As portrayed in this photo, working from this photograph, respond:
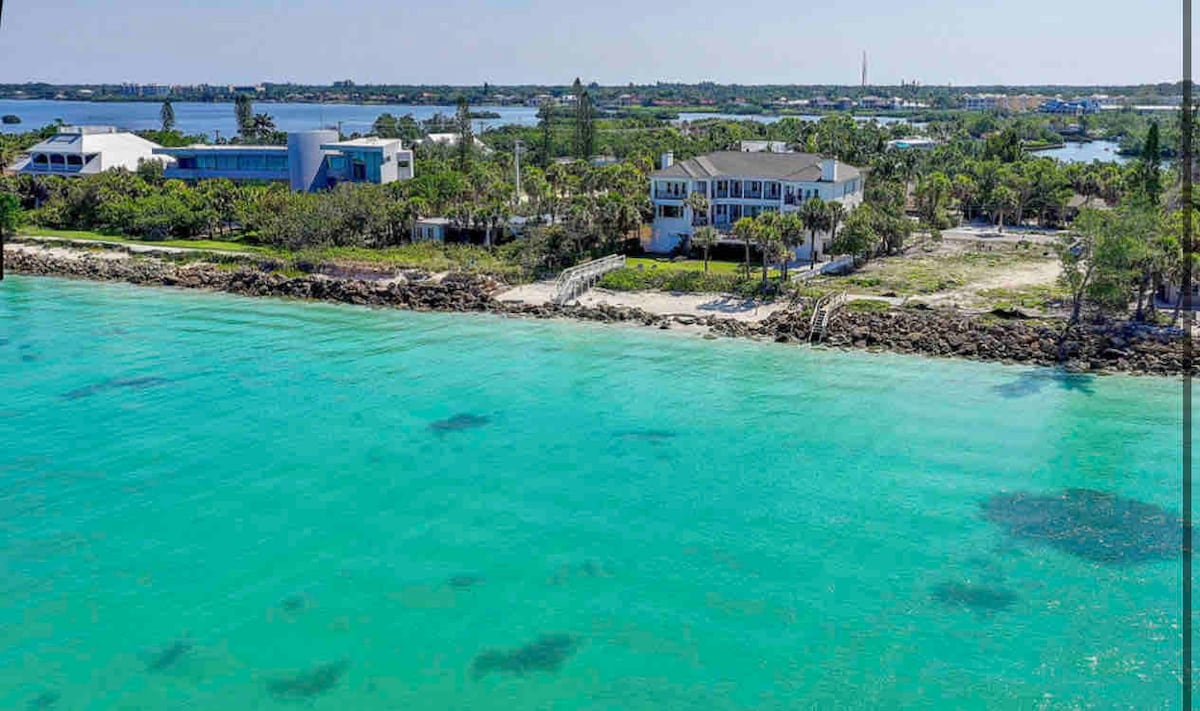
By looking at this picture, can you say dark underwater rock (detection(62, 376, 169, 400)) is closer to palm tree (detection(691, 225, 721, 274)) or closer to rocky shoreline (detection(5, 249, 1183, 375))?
rocky shoreline (detection(5, 249, 1183, 375))

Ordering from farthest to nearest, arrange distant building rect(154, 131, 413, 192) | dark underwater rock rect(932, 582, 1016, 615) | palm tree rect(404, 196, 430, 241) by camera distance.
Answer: distant building rect(154, 131, 413, 192) < palm tree rect(404, 196, 430, 241) < dark underwater rock rect(932, 582, 1016, 615)

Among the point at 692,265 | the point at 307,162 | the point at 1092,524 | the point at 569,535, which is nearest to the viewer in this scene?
the point at 569,535

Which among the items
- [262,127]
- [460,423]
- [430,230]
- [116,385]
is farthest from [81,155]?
[460,423]

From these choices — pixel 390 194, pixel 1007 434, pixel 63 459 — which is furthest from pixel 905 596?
pixel 390 194

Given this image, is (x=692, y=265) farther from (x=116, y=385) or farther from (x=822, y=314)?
(x=116, y=385)

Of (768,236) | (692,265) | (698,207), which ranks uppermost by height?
(698,207)

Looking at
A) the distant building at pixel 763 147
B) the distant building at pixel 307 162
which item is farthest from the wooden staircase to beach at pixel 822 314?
the distant building at pixel 307 162

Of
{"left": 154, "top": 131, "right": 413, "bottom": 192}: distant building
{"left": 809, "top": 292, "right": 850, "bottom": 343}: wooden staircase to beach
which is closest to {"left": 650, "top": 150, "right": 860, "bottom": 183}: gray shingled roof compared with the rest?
{"left": 809, "top": 292, "right": 850, "bottom": 343}: wooden staircase to beach
